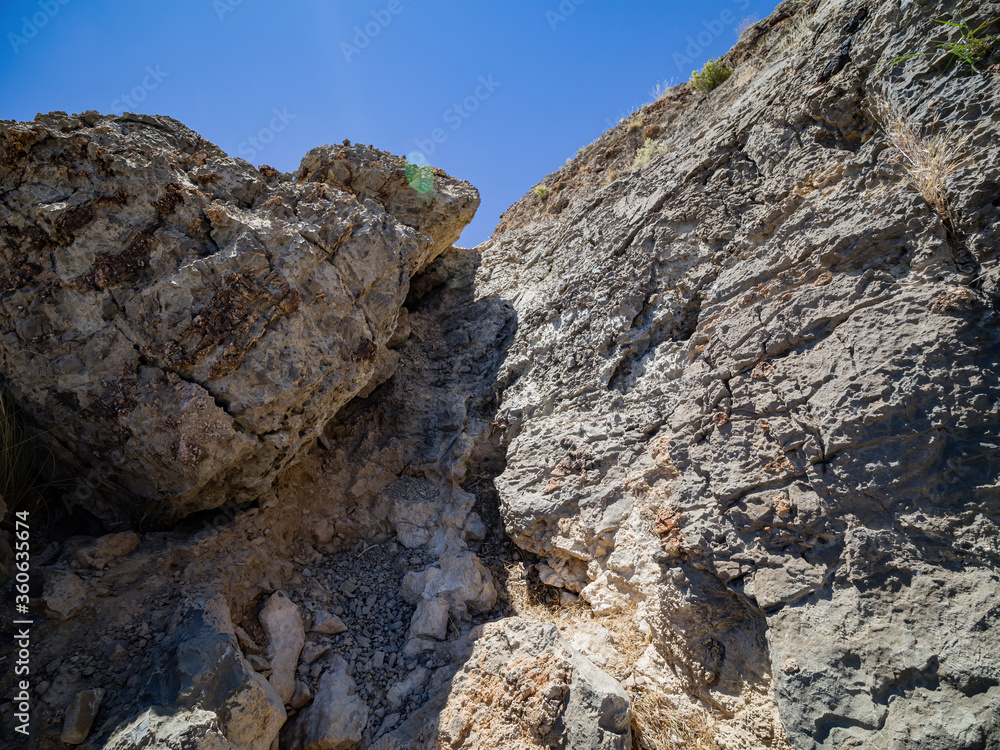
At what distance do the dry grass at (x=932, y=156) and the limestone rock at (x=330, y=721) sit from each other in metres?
5.56

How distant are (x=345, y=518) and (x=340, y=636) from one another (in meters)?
1.30

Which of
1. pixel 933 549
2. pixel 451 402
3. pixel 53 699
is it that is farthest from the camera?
pixel 451 402

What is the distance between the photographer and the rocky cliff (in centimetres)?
270

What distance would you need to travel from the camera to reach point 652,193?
580 cm

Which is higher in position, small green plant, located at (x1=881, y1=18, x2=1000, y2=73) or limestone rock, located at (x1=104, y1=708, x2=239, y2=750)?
small green plant, located at (x1=881, y1=18, x2=1000, y2=73)

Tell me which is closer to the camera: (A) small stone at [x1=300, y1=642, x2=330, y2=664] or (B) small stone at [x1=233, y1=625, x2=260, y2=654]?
(B) small stone at [x1=233, y1=625, x2=260, y2=654]

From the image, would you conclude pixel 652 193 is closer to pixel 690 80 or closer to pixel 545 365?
pixel 545 365

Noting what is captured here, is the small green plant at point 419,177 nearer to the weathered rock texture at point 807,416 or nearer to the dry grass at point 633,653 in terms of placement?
the weathered rock texture at point 807,416

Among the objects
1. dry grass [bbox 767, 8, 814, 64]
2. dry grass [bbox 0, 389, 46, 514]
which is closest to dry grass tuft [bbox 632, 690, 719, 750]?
dry grass [bbox 0, 389, 46, 514]

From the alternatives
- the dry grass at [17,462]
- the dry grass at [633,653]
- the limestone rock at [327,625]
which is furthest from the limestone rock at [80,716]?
the dry grass at [633,653]

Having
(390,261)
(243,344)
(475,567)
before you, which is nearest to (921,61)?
(390,261)

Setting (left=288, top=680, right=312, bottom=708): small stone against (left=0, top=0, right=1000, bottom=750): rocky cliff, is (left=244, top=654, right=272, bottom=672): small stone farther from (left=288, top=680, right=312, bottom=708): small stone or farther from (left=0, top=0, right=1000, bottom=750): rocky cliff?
(left=288, top=680, right=312, bottom=708): small stone

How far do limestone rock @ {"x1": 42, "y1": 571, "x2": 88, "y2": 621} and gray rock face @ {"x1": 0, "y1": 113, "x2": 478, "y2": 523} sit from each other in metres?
0.80

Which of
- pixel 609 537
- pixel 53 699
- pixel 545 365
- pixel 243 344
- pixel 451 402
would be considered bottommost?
pixel 53 699
